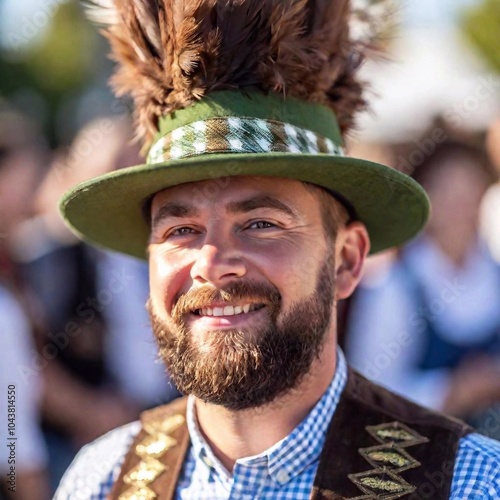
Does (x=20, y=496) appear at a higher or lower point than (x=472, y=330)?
lower

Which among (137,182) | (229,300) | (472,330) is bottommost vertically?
(472,330)

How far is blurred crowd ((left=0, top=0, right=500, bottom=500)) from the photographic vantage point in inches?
165

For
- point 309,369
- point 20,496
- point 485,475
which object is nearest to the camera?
point 485,475

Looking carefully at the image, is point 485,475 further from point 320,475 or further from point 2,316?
point 2,316

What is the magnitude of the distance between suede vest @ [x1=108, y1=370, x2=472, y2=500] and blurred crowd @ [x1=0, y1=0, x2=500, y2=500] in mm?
1556

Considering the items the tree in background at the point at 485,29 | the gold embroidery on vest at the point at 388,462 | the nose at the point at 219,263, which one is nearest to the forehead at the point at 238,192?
the nose at the point at 219,263

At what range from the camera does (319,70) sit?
2508 millimetres

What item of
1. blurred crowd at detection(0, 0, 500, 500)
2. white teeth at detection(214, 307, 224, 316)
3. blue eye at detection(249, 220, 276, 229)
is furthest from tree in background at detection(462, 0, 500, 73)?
white teeth at detection(214, 307, 224, 316)

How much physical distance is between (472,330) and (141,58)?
8.10 ft

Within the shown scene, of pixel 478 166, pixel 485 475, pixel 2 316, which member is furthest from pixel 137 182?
pixel 478 166

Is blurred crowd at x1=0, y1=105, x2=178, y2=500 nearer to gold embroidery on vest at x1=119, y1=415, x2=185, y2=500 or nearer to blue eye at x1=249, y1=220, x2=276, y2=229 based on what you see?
gold embroidery on vest at x1=119, y1=415, x2=185, y2=500

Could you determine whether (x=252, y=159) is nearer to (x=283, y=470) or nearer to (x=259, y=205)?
(x=259, y=205)

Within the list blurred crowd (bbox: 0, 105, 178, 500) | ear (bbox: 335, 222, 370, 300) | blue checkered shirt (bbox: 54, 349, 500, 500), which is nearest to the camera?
blue checkered shirt (bbox: 54, 349, 500, 500)

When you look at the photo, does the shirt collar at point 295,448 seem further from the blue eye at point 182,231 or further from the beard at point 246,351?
the blue eye at point 182,231
